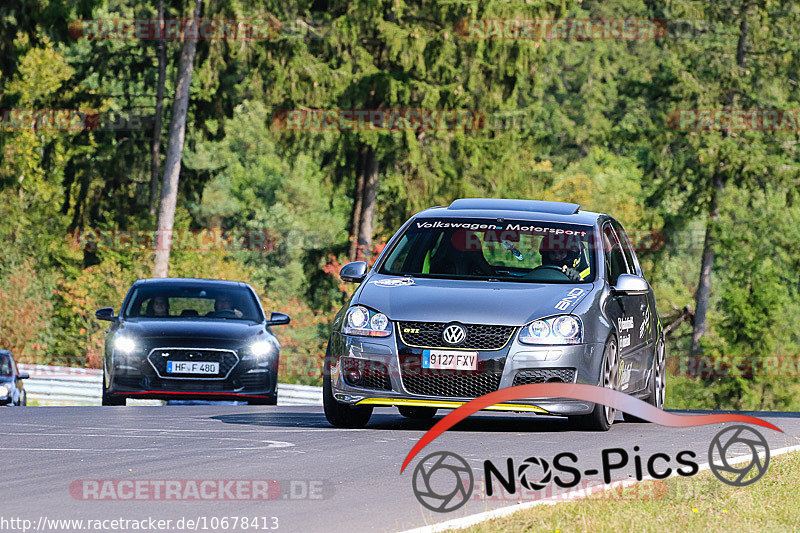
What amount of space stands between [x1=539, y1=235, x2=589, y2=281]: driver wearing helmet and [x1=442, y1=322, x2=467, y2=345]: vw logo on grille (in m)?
1.54

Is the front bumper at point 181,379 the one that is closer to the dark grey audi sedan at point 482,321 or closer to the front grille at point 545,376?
the dark grey audi sedan at point 482,321

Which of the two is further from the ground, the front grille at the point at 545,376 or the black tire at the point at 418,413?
the front grille at the point at 545,376

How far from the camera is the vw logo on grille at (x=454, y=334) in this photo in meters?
12.1

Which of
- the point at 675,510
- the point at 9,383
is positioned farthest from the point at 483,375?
the point at 9,383

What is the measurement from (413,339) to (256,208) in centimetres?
7169

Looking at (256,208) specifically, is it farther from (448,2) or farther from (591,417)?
(591,417)

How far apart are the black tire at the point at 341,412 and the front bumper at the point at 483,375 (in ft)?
1.68

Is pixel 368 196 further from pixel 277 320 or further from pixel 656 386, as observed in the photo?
pixel 656 386

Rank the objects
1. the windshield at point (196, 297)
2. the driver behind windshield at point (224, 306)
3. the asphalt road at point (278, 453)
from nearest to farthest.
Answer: the asphalt road at point (278, 453) < the windshield at point (196, 297) < the driver behind windshield at point (224, 306)

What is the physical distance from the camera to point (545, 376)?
1223cm

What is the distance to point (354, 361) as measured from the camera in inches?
491

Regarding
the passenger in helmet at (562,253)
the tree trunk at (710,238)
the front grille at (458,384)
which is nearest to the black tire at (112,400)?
the passenger in helmet at (562,253)

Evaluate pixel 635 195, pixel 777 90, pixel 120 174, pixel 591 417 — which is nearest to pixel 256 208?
pixel 635 195

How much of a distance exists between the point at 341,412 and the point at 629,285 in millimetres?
2648
